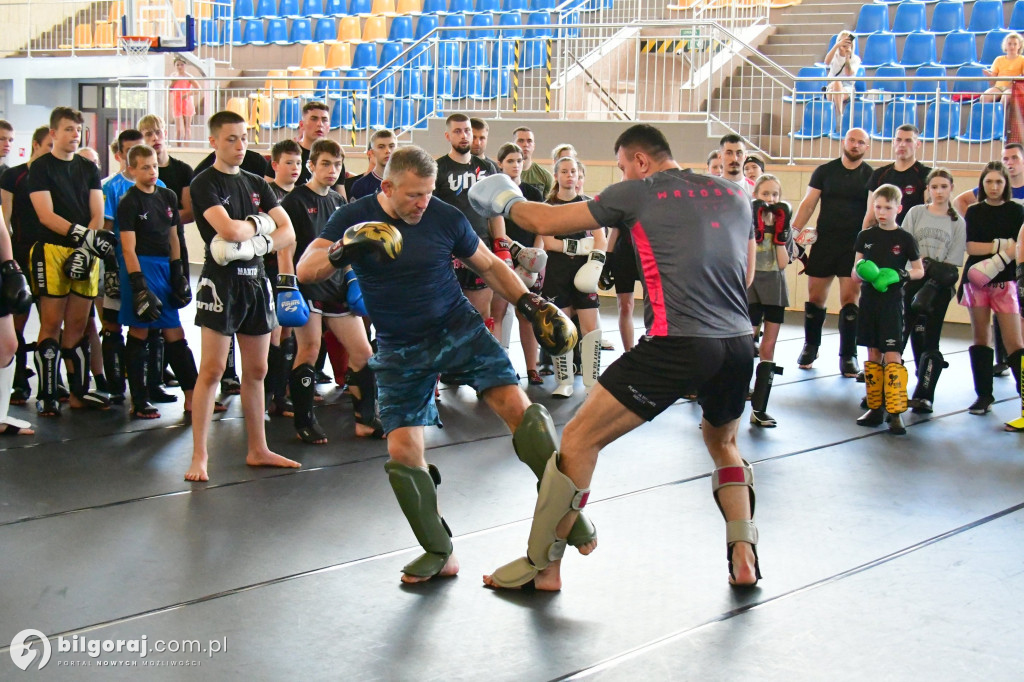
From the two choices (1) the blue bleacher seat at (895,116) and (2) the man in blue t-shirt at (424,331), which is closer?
(2) the man in blue t-shirt at (424,331)

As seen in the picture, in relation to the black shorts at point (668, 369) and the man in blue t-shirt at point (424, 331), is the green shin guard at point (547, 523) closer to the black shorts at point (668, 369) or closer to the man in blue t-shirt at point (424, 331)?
the man in blue t-shirt at point (424, 331)

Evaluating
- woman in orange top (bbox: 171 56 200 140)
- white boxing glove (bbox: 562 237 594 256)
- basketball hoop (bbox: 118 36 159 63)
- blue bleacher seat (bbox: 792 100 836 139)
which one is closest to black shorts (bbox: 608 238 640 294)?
white boxing glove (bbox: 562 237 594 256)

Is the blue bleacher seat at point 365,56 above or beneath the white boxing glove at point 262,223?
above

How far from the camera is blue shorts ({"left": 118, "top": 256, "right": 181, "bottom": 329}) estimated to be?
682 centimetres

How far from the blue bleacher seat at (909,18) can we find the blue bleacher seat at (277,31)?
1083cm

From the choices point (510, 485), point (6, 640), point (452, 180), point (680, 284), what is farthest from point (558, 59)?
point (6, 640)

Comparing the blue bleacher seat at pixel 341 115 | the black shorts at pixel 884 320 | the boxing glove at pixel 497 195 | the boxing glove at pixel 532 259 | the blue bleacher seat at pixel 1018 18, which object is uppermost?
the blue bleacher seat at pixel 1018 18

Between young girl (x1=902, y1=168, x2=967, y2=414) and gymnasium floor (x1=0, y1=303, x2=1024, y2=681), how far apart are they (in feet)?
2.40

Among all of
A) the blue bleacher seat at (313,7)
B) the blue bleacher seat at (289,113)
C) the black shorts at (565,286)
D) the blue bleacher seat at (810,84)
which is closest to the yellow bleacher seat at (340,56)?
the blue bleacher seat at (313,7)

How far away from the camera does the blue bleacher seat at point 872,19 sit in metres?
15.2

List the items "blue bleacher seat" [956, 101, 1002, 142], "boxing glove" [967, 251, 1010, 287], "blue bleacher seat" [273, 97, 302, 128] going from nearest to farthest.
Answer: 1. "boxing glove" [967, 251, 1010, 287]
2. "blue bleacher seat" [956, 101, 1002, 142]
3. "blue bleacher seat" [273, 97, 302, 128]

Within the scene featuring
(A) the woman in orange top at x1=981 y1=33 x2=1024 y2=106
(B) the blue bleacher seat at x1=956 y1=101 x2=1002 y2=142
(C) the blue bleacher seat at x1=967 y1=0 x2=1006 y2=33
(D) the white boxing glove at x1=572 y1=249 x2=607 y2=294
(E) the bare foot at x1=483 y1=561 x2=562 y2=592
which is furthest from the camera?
(C) the blue bleacher seat at x1=967 y1=0 x2=1006 y2=33

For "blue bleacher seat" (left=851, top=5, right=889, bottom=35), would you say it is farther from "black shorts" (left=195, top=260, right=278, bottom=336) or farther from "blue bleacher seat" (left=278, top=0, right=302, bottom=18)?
"black shorts" (left=195, top=260, right=278, bottom=336)

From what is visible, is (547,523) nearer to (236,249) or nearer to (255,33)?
(236,249)
